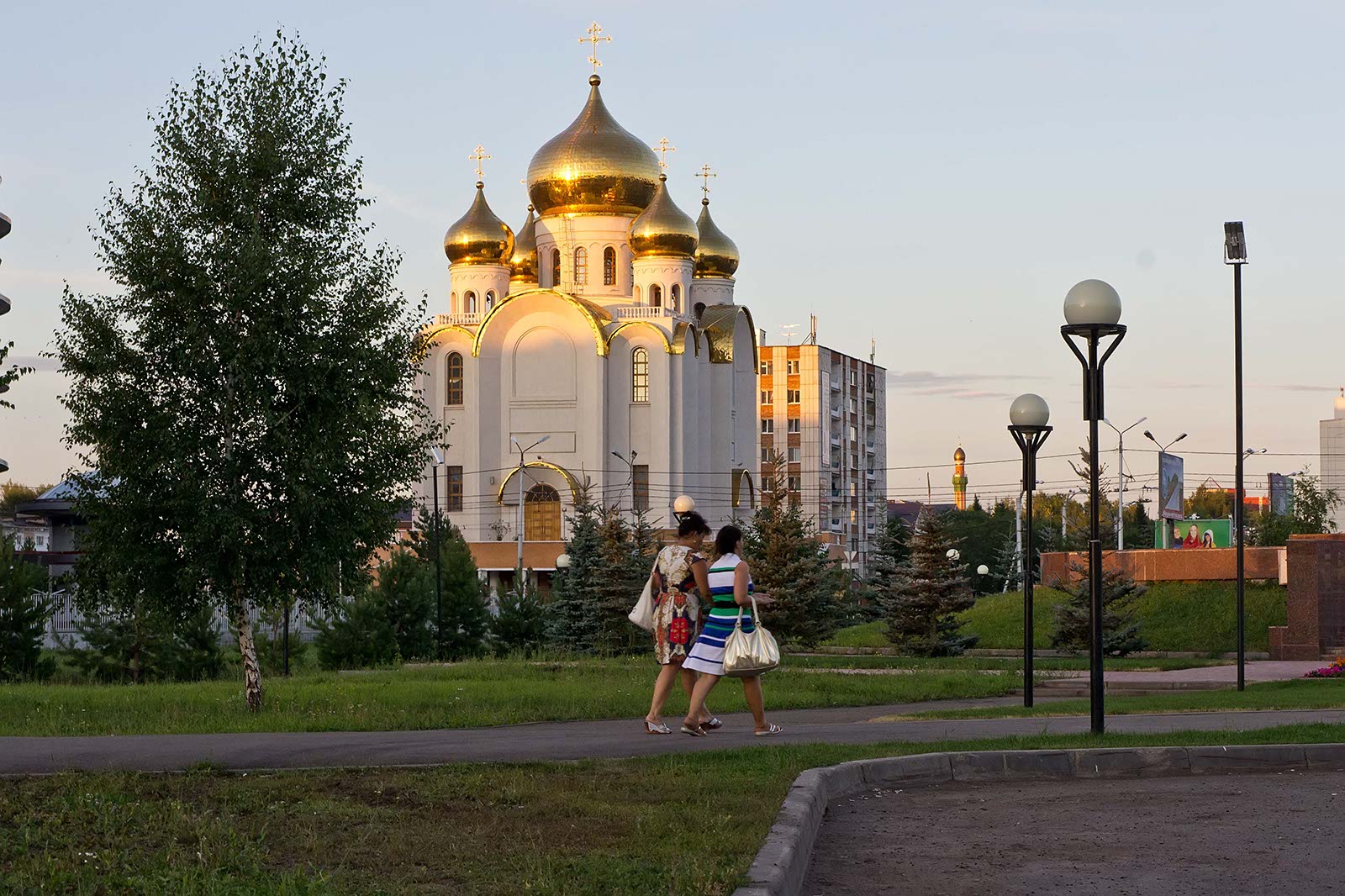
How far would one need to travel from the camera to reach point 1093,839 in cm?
775

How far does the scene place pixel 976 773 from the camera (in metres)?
10.1

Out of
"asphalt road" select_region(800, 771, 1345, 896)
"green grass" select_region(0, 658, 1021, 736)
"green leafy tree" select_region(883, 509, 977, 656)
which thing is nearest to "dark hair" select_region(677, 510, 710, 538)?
"green grass" select_region(0, 658, 1021, 736)

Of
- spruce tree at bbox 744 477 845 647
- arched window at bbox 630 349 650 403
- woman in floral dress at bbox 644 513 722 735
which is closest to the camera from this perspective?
woman in floral dress at bbox 644 513 722 735

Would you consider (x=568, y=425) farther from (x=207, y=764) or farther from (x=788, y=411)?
(x=207, y=764)

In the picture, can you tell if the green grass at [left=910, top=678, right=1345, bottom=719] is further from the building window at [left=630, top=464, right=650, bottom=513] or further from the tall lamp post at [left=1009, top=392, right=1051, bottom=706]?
the building window at [left=630, top=464, right=650, bottom=513]

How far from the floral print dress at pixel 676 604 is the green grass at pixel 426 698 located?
225cm

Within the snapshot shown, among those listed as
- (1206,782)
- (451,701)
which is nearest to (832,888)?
(1206,782)

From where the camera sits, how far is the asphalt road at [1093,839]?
6.71 m

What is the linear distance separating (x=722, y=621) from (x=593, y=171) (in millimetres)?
57127

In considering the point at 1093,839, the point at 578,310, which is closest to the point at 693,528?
the point at 1093,839

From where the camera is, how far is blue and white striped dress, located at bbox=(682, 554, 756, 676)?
1174 cm

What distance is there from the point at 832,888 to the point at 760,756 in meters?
3.19

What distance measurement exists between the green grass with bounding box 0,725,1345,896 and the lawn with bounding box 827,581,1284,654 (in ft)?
78.1

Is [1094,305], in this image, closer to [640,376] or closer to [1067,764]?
[1067,764]
